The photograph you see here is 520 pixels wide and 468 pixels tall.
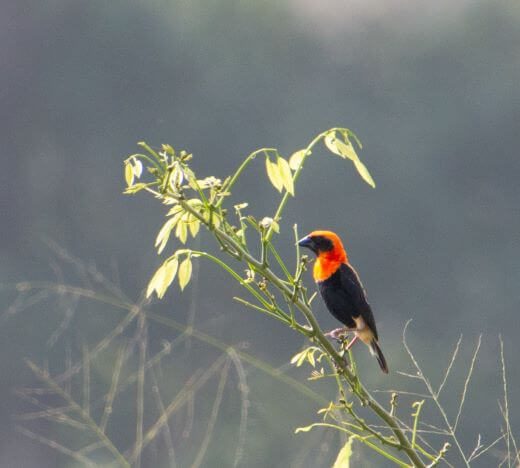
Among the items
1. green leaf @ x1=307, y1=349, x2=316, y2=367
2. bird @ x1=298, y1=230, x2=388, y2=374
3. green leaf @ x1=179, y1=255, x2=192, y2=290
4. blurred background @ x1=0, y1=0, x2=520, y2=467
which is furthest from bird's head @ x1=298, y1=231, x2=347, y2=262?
blurred background @ x1=0, y1=0, x2=520, y2=467

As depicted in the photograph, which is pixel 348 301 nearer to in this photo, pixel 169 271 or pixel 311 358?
pixel 311 358

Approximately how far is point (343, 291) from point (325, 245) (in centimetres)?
18

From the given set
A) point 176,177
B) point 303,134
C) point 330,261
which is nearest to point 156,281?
point 176,177

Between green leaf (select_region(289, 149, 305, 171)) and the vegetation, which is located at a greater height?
green leaf (select_region(289, 149, 305, 171))

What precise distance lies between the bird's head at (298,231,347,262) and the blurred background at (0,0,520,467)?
747 inches

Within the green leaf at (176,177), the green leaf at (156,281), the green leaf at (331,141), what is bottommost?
the green leaf at (156,281)

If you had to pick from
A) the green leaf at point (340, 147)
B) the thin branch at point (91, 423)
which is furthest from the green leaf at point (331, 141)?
the thin branch at point (91, 423)

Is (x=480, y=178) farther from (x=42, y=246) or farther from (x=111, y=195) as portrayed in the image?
(x=42, y=246)

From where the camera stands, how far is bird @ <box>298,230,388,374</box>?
431cm

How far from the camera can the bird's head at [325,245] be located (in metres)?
4.36

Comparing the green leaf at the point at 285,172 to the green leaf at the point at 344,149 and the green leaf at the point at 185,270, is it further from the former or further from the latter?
the green leaf at the point at 185,270

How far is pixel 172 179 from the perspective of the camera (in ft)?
7.66

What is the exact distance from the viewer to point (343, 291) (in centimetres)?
439

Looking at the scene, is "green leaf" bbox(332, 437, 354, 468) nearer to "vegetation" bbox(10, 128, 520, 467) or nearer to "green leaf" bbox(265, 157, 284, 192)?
"vegetation" bbox(10, 128, 520, 467)
